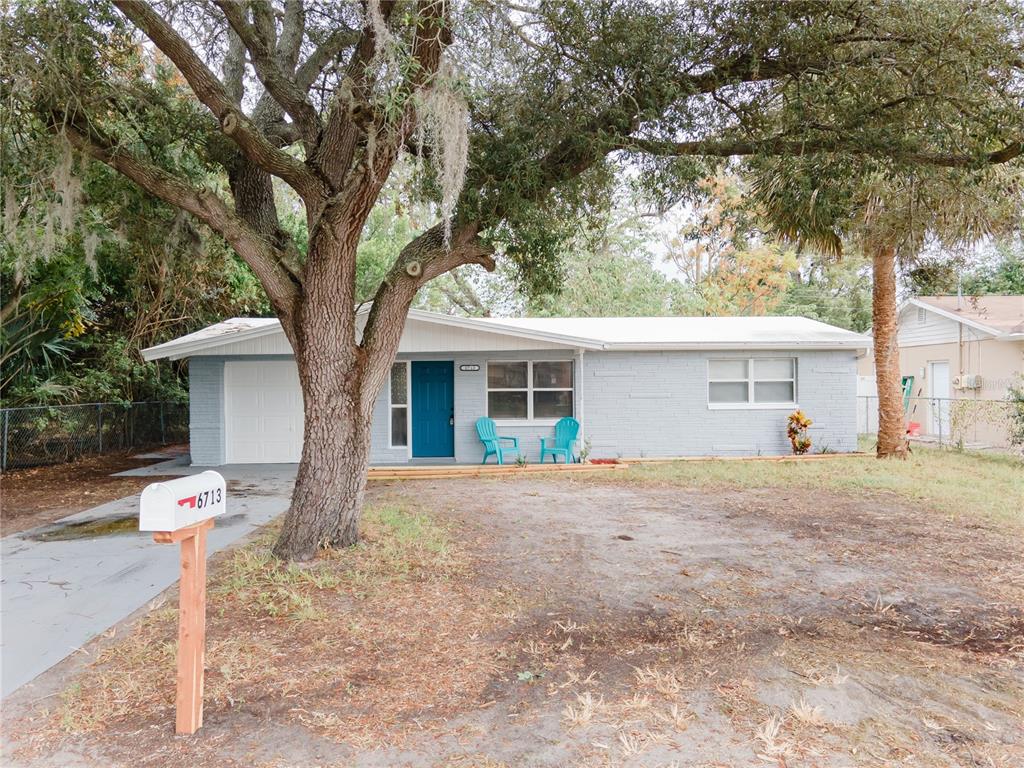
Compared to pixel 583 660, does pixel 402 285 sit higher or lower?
higher

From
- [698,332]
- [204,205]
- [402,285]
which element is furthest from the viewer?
[698,332]

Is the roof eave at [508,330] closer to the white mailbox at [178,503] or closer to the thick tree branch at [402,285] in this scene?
the thick tree branch at [402,285]

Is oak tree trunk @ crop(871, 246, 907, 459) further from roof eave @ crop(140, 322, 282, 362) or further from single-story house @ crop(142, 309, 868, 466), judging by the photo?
roof eave @ crop(140, 322, 282, 362)

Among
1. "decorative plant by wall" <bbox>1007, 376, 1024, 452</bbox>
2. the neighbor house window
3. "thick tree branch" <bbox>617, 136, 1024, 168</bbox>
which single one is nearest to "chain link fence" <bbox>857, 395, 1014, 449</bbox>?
"decorative plant by wall" <bbox>1007, 376, 1024, 452</bbox>

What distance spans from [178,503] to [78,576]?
12.1ft

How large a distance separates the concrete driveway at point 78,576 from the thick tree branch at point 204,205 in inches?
98.3

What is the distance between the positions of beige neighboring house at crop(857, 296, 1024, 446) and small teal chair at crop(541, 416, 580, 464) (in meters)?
8.69

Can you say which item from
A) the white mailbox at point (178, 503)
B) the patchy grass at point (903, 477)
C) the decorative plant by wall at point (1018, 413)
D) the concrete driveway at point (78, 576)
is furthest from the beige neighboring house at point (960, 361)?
the white mailbox at point (178, 503)

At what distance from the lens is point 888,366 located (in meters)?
12.5

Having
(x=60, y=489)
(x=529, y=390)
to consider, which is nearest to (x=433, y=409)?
(x=529, y=390)

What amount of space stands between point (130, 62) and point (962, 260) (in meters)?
12.1

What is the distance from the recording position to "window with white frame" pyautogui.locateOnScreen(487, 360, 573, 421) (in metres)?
12.8

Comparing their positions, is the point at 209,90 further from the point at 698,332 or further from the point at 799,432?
the point at 799,432

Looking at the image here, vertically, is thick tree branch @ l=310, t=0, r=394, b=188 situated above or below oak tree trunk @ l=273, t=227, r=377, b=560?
above
